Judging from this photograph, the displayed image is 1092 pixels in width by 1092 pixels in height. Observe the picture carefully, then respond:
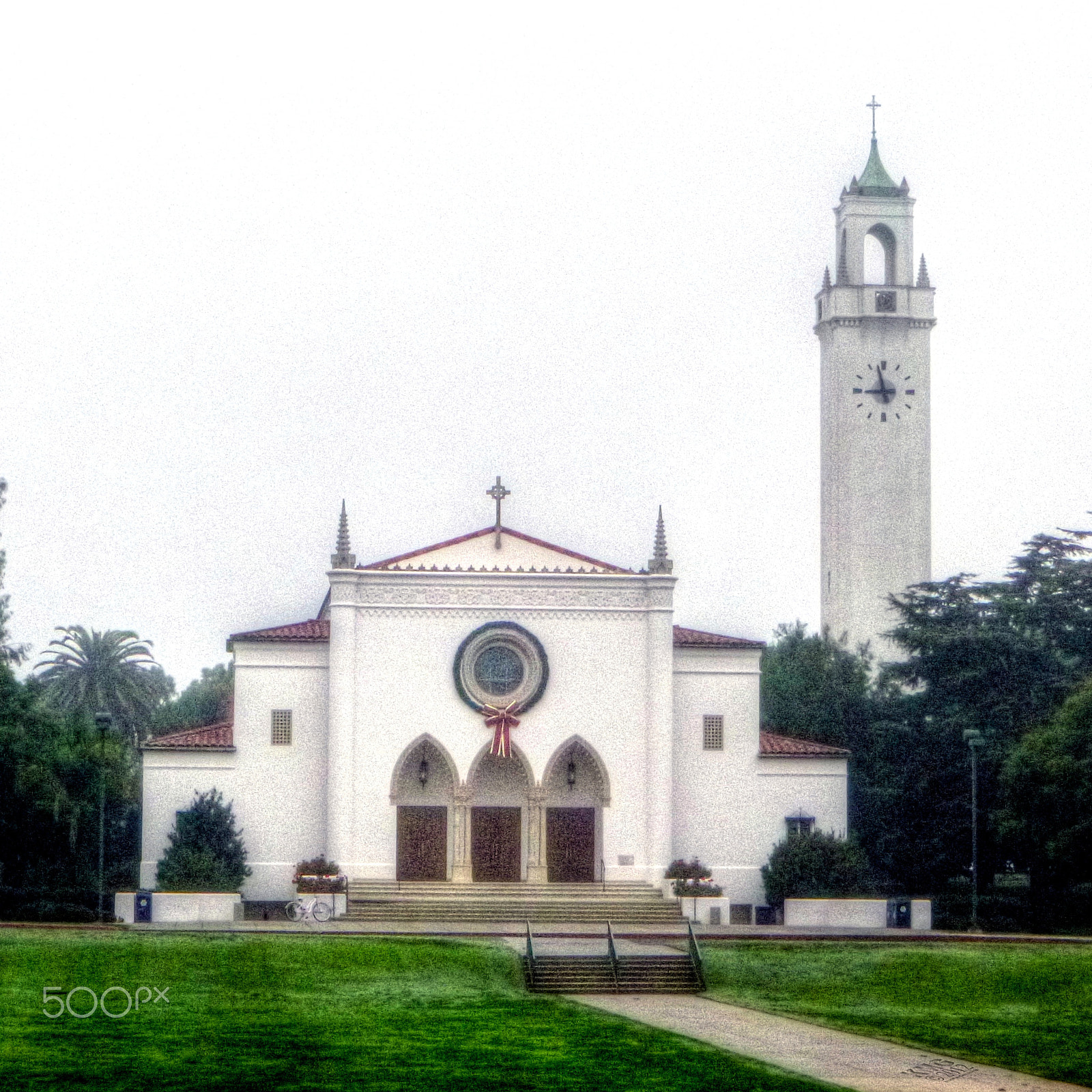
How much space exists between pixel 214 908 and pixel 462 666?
929 cm

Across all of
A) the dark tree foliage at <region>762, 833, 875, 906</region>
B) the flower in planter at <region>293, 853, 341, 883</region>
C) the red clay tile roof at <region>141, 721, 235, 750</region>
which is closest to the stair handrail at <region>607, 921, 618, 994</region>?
the dark tree foliage at <region>762, 833, 875, 906</region>

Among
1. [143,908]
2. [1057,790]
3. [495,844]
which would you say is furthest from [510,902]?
[1057,790]

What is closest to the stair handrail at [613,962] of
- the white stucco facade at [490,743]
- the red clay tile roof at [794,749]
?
the white stucco facade at [490,743]

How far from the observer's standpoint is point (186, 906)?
52.2 metres

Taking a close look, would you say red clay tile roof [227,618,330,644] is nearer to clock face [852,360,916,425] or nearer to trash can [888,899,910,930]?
trash can [888,899,910,930]

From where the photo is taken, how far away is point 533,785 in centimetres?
5722

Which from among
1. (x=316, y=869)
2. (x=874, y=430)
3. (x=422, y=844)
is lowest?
(x=316, y=869)

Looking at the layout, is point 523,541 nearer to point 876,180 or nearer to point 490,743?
point 490,743

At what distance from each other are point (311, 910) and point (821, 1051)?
27519 mm

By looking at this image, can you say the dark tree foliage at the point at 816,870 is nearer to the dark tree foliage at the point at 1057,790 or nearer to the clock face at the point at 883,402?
the dark tree foliage at the point at 1057,790

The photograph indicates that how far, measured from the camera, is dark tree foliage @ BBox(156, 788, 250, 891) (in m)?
54.0

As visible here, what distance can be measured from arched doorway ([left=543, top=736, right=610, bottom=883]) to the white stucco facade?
0.06 m

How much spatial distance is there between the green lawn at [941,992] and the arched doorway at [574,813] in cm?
1395

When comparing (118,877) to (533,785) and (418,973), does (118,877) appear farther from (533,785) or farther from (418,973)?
(418,973)
